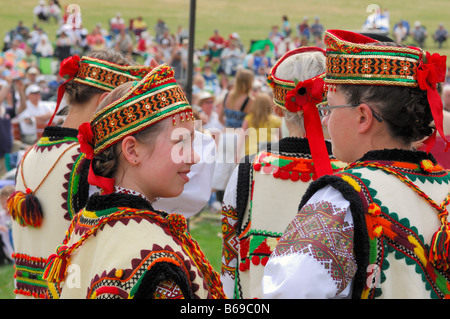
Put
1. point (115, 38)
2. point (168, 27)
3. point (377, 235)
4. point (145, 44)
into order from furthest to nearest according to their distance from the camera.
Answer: point (168, 27) < point (115, 38) < point (145, 44) < point (377, 235)

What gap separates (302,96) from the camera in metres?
2.49

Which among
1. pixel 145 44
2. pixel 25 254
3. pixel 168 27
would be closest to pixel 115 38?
pixel 145 44

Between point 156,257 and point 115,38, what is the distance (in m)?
24.3

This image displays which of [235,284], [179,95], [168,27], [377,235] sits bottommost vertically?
[235,284]

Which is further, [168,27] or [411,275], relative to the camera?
[168,27]

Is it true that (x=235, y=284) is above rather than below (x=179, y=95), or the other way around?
below

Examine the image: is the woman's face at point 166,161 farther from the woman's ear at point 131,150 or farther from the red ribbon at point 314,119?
the red ribbon at point 314,119

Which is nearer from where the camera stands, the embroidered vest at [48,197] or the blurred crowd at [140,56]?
the embroidered vest at [48,197]

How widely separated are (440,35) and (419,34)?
108cm

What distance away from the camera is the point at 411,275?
1.76 m

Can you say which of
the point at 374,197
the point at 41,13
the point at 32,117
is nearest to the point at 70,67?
the point at 374,197

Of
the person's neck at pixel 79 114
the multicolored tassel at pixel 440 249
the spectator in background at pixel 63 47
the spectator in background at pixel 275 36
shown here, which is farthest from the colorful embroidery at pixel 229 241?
the spectator in background at pixel 275 36

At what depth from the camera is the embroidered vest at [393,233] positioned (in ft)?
5.70

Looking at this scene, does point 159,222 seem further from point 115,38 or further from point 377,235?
point 115,38
